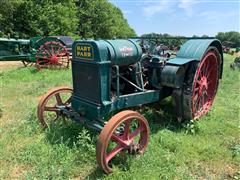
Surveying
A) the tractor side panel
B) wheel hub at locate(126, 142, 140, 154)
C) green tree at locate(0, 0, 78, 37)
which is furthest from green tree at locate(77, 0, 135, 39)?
wheel hub at locate(126, 142, 140, 154)

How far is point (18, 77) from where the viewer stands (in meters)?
9.60

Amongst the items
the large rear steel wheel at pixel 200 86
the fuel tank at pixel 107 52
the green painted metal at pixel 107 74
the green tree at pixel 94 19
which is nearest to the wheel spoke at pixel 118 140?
the green painted metal at pixel 107 74

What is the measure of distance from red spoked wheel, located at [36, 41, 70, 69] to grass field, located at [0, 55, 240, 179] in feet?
18.3

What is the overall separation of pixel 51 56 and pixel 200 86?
24.3 ft

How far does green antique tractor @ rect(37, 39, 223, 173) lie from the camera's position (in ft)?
11.5

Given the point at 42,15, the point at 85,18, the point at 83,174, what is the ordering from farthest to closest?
the point at 85,18 → the point at 42,15 → the point at 83,174

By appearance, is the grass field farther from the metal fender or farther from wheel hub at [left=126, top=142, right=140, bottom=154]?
the metal fender

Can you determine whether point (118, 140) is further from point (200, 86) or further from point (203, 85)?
point (203, 85)

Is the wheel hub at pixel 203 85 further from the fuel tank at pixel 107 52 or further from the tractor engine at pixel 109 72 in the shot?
the fuel tank at pixel 107 52

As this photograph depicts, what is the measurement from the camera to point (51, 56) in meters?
11.0

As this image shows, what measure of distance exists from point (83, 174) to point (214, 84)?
3.25 meters

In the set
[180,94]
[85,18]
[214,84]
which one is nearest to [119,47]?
[180,94]

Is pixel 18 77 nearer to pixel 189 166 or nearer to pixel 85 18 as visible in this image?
pixel 189 166

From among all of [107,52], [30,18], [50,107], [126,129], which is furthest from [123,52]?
[30,18]
